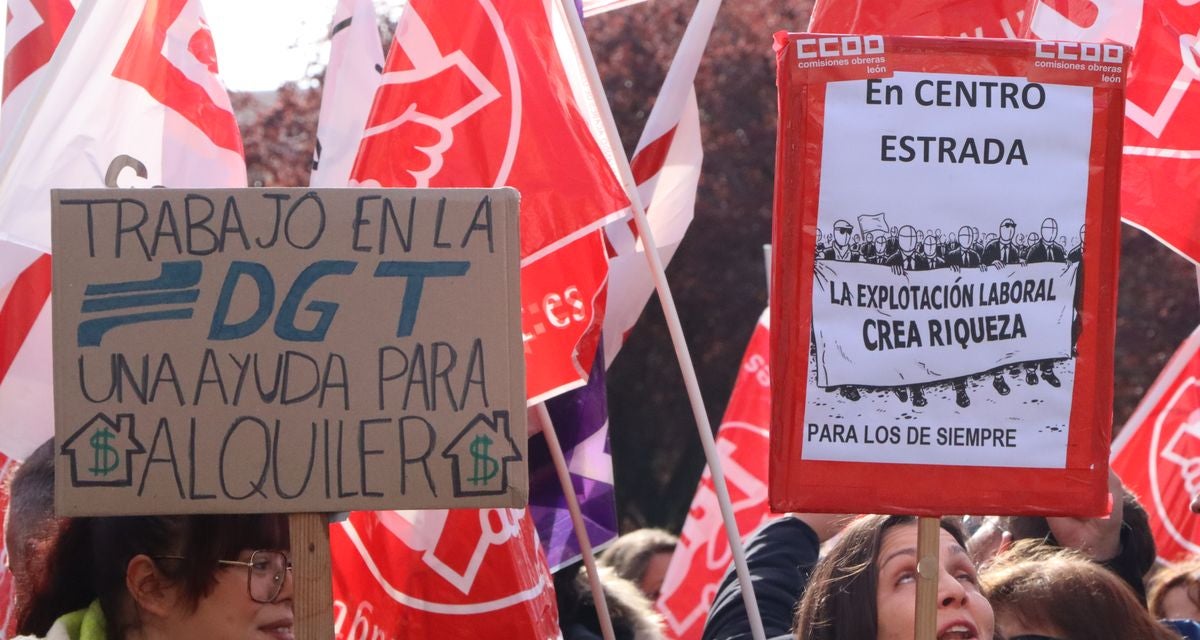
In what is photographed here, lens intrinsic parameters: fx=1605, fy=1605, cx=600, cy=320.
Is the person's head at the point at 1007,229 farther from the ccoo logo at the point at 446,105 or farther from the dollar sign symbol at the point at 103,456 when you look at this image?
the dollar sign symbol at the point at 103,456

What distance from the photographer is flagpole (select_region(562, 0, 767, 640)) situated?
362 centimetres

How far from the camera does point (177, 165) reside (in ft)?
15.5

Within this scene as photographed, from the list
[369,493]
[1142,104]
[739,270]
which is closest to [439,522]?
[369,493]

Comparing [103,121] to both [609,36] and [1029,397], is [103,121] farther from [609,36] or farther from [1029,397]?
[609,36]

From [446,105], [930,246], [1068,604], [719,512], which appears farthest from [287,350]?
[719,512]

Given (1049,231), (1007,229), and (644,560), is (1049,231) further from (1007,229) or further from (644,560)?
(644,560)

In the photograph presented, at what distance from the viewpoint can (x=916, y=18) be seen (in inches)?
162

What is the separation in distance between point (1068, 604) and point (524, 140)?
1738mm

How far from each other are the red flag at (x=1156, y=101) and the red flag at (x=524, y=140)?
1.28 m

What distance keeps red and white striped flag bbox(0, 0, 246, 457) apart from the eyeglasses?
4.95 ft

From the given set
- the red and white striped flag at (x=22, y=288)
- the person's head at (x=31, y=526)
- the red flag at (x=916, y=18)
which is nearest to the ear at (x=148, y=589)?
the person's head at (x=31, y=526)

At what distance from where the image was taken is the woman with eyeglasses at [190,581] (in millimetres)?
2984

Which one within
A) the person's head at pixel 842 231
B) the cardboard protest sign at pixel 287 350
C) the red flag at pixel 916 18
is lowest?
the cardboard protest sign at pixel 287 350

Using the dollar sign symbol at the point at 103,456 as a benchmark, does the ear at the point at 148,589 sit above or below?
below
